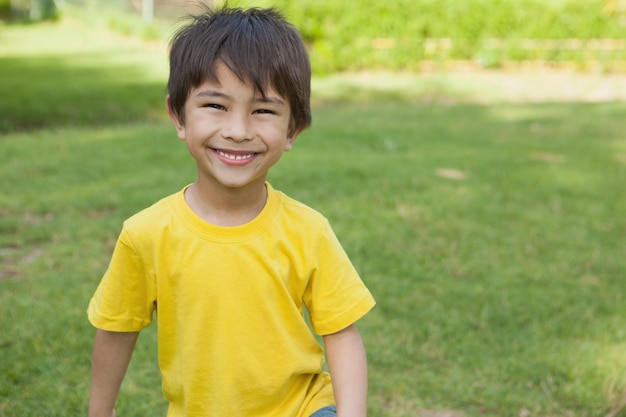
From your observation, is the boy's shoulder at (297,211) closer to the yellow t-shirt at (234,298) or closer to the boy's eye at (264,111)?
the yellow t-shirt at (234,298)

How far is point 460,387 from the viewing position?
116 inches

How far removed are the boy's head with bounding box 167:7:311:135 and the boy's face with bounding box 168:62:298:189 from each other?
0.02 metres

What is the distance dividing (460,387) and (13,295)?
2052mm

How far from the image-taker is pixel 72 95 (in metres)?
9.43

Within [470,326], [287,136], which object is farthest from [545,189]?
[287,136]

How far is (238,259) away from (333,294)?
252 millimetres

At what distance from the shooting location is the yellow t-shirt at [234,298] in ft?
6.05

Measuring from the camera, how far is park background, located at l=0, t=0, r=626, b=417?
2.98 meters

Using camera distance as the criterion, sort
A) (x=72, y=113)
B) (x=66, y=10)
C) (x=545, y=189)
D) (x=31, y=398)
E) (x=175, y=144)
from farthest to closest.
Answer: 1. (x=66, y=10)
2. (x=72, y=113)
3. (x=175, y=144)
4. (x=545, y=189)
5. (x=31, y=398)

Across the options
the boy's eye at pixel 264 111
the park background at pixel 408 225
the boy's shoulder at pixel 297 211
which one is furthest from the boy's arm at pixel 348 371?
the park background at pixel 408 225

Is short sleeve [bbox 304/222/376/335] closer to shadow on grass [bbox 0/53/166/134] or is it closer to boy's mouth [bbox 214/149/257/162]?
boy's mouth [bbox 214/149/257/162]

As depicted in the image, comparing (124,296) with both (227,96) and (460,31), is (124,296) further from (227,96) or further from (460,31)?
(460,31)

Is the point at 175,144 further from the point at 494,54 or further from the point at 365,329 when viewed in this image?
the point at 494,54

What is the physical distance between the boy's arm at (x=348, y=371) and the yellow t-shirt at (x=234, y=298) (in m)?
0.04
